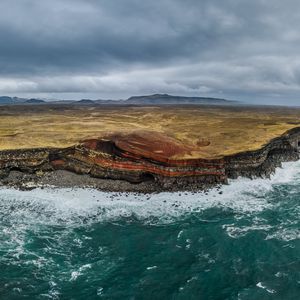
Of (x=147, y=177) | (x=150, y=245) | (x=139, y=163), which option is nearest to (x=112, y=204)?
(x=147, y=177)

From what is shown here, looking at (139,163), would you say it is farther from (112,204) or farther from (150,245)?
(150,245)

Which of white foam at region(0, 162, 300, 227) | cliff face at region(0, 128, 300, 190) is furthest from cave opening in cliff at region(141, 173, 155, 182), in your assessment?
white foam at region(0, 162, 300, 227)

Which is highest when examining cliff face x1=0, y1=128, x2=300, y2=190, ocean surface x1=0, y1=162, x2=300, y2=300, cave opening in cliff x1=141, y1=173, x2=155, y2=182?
cliff face x1=0, y1=128, x2=300, y2=190

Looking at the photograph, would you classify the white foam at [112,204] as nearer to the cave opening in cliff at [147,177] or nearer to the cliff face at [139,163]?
the cliff face at [139,163]

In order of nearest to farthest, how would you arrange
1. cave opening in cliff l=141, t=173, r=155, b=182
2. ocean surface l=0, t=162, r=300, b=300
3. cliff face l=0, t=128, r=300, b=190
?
ocean surface l=0, t=162, r=300, b=300 → cliff face l=0, t=128, r=300, b=190 → cave opening in cliff l=141, t=173, r=155, b=182

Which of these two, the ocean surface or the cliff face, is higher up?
the cliff face

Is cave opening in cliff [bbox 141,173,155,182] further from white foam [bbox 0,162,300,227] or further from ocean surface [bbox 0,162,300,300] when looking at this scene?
ocean surface [bbox 0,162,300,300]
